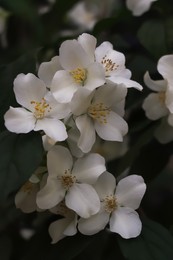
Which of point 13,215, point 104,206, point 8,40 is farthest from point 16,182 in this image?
point 8,40

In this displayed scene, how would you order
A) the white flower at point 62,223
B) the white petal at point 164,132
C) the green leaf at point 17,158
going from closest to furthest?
the green leaf at point 17,158 < the white flower at point 62,223 < the white petal at point 164,132

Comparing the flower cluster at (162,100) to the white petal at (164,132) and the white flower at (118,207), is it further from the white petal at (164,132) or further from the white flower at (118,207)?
the white flower at (118,207)

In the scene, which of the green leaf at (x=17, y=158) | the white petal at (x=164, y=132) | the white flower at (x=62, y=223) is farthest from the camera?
the white petal at (x=164, y=132)

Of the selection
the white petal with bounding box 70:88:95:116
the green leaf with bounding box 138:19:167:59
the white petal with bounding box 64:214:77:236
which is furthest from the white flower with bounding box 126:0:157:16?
the white petal with bounding box 64:214:77:236

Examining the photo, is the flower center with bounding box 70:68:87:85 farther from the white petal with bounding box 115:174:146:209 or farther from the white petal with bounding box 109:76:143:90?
the white petal with bounding box 115:174:146:209

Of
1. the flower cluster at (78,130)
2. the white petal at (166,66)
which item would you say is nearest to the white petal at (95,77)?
the flower cluster at (78,130)
